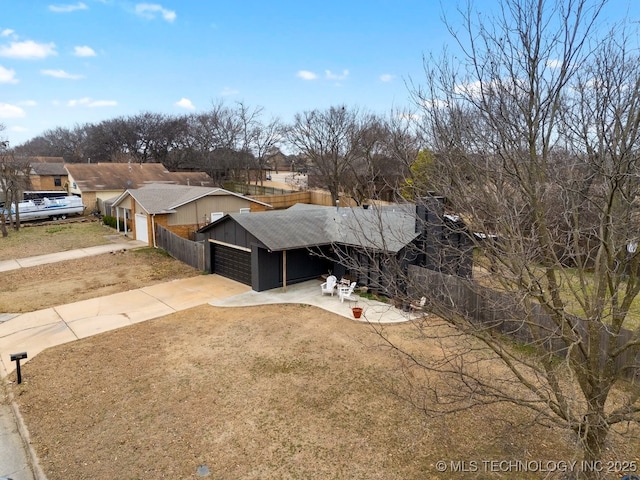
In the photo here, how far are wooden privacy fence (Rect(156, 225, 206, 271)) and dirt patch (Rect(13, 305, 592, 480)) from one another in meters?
7.76

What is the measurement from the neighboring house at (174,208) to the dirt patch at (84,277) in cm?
228

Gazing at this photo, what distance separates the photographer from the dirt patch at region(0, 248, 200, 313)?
47.0 ft

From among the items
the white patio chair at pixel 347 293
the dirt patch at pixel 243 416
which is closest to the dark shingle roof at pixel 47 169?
the dirt patch at pixel 243 416

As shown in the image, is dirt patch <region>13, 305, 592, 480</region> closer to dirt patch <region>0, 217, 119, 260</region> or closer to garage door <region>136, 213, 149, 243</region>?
garage door <region>136, 213, 149, 243</region>

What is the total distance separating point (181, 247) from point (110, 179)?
74.9 feet

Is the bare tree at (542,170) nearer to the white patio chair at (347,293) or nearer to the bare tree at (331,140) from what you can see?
the white patio chair at (347,293)

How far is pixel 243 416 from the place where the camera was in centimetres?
737

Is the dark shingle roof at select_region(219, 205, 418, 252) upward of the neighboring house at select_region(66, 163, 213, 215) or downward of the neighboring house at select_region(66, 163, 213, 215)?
downward

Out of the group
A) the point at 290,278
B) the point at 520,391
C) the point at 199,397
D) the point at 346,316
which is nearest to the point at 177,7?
the point at 290,278

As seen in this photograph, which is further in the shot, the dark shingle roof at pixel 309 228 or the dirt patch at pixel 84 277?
the dark shingle roof at pixel 309 228

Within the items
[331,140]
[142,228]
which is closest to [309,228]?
[142,228]

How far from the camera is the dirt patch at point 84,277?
14.3 meters

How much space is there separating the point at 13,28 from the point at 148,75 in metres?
12.2

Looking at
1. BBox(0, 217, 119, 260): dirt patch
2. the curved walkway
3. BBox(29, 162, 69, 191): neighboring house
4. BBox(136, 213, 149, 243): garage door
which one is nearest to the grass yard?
BBox(0, 217, 119, 260): dirt patch
